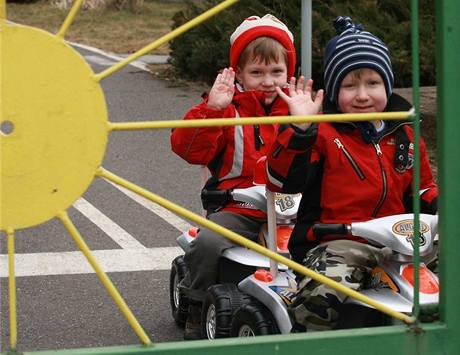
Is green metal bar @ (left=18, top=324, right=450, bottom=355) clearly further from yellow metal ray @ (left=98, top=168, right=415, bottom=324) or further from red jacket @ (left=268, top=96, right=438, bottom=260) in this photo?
red jacket @ (left=268, top=96, right=438, bottom=260)

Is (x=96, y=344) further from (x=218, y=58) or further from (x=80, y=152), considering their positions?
(x=218, y=58)

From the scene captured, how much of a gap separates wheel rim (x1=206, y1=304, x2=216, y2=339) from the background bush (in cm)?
589

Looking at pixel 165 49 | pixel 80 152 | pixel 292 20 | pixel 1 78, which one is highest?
pixel 1 78

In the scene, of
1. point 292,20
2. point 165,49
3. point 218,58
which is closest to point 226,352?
point 292,20

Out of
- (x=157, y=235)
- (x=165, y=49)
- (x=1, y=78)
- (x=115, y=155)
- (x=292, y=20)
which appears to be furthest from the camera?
(x=165, y=49)

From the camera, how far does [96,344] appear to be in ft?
17.2

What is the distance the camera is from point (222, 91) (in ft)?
14.4

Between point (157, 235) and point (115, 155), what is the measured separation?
9.49 ft

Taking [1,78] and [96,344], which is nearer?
[1,78]

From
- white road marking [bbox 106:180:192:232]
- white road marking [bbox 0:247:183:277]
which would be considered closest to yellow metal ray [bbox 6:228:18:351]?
white road marking [bbox 0:247:183:277]

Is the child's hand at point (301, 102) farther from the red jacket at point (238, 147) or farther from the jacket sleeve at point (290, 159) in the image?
the red jacket at point (238, 147)

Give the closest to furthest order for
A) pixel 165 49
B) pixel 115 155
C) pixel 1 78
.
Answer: pixel 1 78
pixel 115 155
pixel 165 49

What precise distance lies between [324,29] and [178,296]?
7017 mm

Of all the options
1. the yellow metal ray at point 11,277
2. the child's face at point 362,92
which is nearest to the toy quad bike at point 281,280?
the child's face at point 362,92
